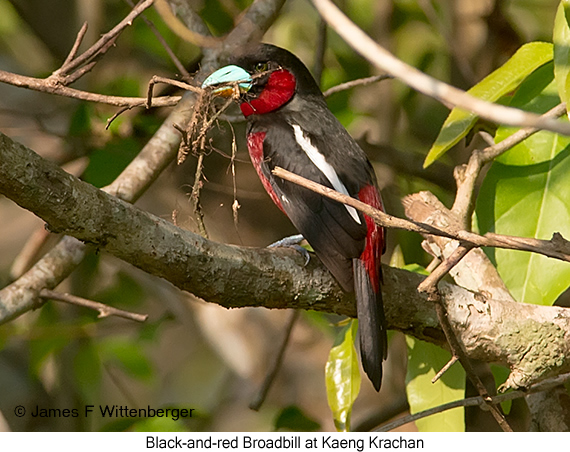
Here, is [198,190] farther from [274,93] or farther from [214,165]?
[214,165]

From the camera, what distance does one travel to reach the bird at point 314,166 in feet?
7.63

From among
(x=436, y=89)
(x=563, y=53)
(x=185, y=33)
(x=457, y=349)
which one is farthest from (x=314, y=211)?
(x=436, y=89)

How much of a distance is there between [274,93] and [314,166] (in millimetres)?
571

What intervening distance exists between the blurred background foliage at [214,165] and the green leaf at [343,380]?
83cm

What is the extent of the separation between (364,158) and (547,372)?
3.45ft

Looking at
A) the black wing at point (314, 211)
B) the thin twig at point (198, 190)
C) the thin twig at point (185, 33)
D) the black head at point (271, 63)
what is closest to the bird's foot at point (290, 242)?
the black wing at point (314, 211)

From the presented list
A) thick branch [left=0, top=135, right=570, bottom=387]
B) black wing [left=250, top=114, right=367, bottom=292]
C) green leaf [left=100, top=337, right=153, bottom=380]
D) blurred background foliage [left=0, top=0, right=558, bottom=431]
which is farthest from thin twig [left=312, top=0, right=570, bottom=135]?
green leaf [left=100, top=337, right=153, bottom=380]

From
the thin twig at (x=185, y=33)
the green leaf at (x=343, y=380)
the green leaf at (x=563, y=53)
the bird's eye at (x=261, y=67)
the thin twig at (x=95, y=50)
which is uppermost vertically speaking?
the thin twig at (x=185, y=33)

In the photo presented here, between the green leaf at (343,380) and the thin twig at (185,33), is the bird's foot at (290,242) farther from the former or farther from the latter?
the thin twig at (185,33)

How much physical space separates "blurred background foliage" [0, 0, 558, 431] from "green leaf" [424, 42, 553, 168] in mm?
1132

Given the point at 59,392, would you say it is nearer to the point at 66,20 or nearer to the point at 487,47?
the point at 66,20

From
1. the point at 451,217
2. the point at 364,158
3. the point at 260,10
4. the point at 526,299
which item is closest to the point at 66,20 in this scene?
the point at 260,10

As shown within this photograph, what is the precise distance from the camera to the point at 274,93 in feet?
10.4

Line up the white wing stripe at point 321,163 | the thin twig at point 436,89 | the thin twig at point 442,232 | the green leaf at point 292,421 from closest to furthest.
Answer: the thin twig at point 436,89 → the thin twig at point 442,232 → the white wing stripe at point 321,163 → the green leaf at point 292,421
